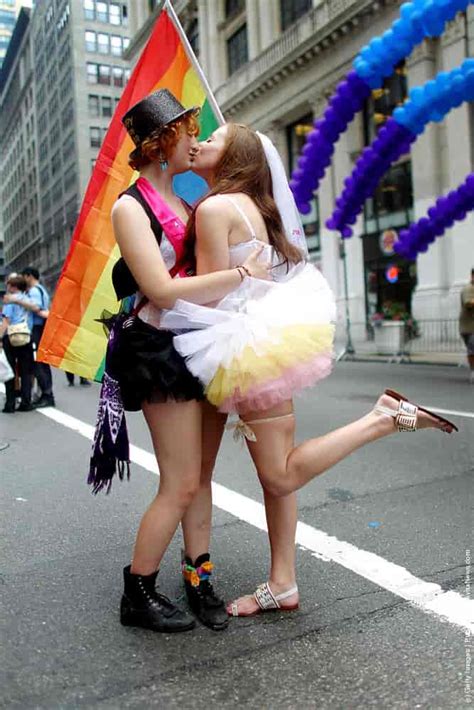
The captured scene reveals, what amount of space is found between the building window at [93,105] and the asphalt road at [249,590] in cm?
7361

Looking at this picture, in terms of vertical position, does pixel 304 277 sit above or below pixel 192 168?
below

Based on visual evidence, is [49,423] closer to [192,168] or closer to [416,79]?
[192,168]

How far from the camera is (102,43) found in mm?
65312

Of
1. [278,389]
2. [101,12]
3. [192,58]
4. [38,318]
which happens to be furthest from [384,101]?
[101,12]

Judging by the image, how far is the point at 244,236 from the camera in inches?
99.4

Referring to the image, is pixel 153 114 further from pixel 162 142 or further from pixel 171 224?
pixel 171 224

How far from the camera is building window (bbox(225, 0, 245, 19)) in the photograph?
32844 mm

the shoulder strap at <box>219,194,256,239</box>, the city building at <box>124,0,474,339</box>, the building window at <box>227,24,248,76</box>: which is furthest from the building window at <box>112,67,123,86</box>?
the shoulder strap at <box>219,194,256,239</box>

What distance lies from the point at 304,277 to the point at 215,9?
3632cm

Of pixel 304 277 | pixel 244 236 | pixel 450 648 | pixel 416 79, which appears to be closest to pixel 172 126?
pixel 244 236

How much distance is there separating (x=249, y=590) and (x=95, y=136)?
76466 millimetres

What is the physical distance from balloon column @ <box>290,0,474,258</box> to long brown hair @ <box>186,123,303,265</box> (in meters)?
8.72

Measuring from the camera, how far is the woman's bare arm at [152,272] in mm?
2416

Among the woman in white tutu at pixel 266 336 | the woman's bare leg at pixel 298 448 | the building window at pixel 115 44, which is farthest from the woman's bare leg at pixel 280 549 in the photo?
the building window at pixel 115 44
